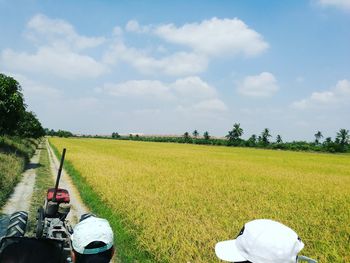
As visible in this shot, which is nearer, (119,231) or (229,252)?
(229,252)

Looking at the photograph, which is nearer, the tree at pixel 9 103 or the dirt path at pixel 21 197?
the dirt path at pixel 21 197

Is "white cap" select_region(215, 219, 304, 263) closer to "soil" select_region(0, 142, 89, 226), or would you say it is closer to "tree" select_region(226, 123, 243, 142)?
"soil" select_region(0, 142, 89, 226)

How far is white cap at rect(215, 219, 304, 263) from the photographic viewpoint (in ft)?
6.43

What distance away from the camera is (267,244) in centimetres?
197

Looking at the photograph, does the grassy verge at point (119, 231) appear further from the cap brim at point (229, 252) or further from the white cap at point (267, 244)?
the white cap at point (267, 244)

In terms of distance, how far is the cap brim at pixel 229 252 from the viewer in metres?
2.11

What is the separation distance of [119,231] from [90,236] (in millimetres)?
5110

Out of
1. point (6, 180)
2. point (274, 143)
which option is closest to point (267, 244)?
point (6, 180)

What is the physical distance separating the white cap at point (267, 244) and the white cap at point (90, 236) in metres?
1.17

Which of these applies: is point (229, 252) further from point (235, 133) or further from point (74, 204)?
point (235, 133)

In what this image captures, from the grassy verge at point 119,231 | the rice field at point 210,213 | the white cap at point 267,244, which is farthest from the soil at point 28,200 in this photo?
the white cap at point 267,244

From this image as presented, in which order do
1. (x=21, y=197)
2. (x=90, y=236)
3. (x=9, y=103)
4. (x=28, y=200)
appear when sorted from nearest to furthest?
(x=90, y=236)
(x=28, y=200)
(x=21, y=197)
(x=9, y=103)

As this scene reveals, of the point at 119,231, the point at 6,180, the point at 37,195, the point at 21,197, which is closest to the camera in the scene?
the point at 119,231

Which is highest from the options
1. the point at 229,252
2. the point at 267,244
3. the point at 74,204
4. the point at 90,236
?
the point at 267,244
